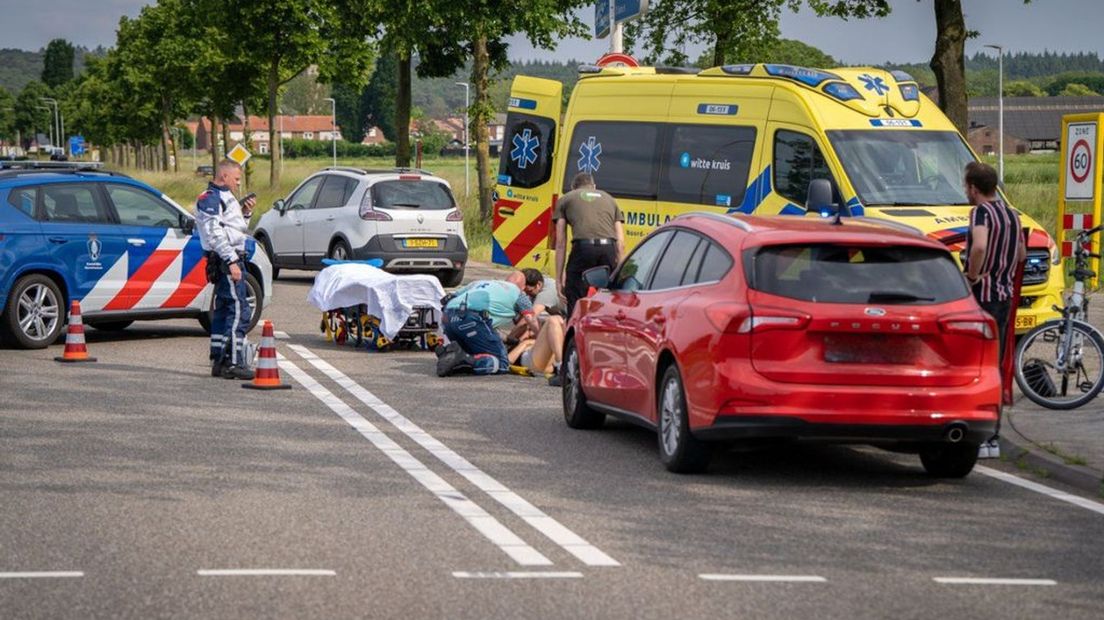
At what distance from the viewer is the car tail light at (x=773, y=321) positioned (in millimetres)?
9500

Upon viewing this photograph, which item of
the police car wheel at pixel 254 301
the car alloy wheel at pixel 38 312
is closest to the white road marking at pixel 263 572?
the car alloy wheel at pixel 38 312

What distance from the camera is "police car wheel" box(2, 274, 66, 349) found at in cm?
1725

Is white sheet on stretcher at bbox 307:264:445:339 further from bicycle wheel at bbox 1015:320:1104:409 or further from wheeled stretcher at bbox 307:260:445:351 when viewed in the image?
bicycle wheel at bbox 1015:320:1104:409

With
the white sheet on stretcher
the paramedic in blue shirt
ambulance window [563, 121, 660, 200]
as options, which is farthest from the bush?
the paramedic in blue shirt

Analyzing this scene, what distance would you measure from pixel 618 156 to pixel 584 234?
11.4 ft

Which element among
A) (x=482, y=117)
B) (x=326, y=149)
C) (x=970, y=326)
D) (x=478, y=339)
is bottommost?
(x=478, y=339)

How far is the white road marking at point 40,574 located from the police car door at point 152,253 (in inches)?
439

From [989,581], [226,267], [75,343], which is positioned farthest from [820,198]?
[989,581]

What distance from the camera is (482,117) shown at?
39312 millimetres

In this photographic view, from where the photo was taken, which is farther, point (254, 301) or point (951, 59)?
point (951, 59)

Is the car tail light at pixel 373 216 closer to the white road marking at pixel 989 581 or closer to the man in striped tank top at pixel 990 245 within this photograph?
the man in striped tank top at pixel 990 245

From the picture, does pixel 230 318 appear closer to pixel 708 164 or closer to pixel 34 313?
pixel 34 313

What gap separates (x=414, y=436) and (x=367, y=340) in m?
Answer: 6.54

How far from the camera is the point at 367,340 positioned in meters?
18.1
